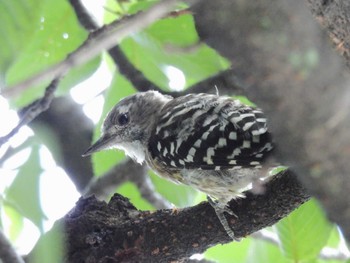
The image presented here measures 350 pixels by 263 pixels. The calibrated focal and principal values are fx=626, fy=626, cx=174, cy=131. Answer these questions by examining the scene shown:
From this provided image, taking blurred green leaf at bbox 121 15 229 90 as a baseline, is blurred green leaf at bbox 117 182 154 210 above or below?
below

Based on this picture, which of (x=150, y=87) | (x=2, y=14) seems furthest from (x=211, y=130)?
(x=2, y=14)

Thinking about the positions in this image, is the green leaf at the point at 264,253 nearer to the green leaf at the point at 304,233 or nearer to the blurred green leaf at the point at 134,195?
the green leaf at the point at 304,233

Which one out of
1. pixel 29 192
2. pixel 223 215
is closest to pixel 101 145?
pixel 223 215

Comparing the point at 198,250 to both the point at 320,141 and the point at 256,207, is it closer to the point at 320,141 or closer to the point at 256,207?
the point at 256,207

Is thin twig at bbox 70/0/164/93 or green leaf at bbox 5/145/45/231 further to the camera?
thin twig at bbox 70/0/164/93

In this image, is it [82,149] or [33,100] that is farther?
[82,149]

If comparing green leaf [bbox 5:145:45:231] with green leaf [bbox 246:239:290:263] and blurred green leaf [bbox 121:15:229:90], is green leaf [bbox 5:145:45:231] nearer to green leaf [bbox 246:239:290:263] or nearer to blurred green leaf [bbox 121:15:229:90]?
blurred green leaf [bbox 121:15:229:90]

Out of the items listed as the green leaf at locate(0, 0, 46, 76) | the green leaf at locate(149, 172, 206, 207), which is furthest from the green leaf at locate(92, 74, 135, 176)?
the green leaf at locate(0, 0, 46, 76)
